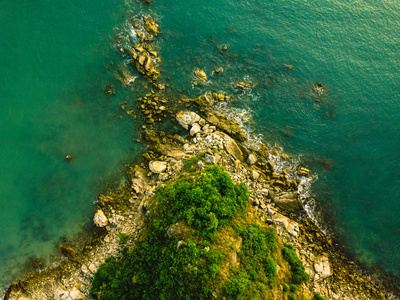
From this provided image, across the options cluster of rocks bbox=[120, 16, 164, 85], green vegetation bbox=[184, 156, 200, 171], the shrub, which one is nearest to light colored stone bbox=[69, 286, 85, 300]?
green vegetation bbox=[184, 156, 200, 171]

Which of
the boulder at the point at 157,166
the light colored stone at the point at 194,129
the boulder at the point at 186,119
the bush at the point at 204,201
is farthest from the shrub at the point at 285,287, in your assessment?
the boulder at the point at 186,119

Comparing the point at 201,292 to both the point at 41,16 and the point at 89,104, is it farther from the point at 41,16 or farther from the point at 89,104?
the point at 41,16

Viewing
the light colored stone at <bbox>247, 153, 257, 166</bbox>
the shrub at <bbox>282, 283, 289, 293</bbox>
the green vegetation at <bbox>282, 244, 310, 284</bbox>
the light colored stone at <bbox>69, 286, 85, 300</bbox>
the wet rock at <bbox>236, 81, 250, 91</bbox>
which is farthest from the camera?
the wet rock at <bbox>236, 81, 250, 91</bbox>

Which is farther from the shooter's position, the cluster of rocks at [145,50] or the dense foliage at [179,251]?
A: the cluster of rocks at [145,50]

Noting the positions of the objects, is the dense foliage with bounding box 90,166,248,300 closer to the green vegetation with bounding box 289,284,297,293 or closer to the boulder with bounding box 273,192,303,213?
the boulder with bounding box 273,192,303,213

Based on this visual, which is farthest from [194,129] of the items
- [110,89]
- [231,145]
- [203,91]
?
[110,89]

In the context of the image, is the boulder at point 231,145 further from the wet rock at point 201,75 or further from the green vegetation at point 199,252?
the wet rock at point 201,75
